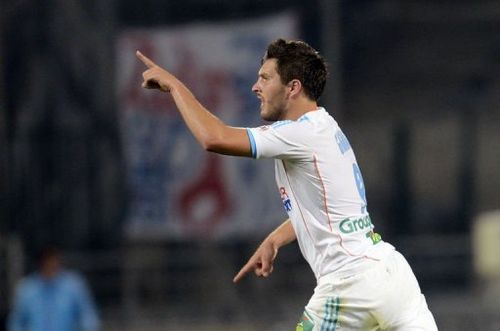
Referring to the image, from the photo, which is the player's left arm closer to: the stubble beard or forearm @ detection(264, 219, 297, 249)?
the stubble beard

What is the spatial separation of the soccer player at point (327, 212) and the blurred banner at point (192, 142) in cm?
626

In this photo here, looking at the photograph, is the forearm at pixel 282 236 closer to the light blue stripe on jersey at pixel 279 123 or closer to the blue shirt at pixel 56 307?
the light blue stripe on jersey at pixel 279 123

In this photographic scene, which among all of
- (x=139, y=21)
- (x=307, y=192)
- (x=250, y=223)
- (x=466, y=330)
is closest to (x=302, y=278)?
(x=250, y=223)

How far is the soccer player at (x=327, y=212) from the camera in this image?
19.7 feet

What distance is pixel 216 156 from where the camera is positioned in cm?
1253

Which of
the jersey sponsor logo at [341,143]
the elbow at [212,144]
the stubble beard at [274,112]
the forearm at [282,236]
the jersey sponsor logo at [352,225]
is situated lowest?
the forearm at [282,236]

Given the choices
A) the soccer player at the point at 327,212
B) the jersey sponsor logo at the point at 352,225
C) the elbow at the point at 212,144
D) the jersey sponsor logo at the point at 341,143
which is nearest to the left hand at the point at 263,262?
the soccer player at the point at 327,212

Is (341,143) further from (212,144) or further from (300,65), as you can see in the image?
(212,144)

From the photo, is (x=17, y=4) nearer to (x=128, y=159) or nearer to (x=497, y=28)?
(x=128, y=159)

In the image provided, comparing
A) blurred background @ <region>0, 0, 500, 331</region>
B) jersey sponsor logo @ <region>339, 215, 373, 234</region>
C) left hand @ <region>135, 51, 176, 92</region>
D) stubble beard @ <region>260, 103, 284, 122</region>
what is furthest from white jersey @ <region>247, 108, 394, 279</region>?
blurred background @ <region>0, 0, 500, 331</region>

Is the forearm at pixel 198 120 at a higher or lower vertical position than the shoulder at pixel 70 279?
higher

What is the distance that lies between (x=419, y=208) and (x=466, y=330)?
44.4 inches

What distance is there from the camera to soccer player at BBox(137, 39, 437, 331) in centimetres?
602

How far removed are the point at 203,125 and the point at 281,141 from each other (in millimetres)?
369
